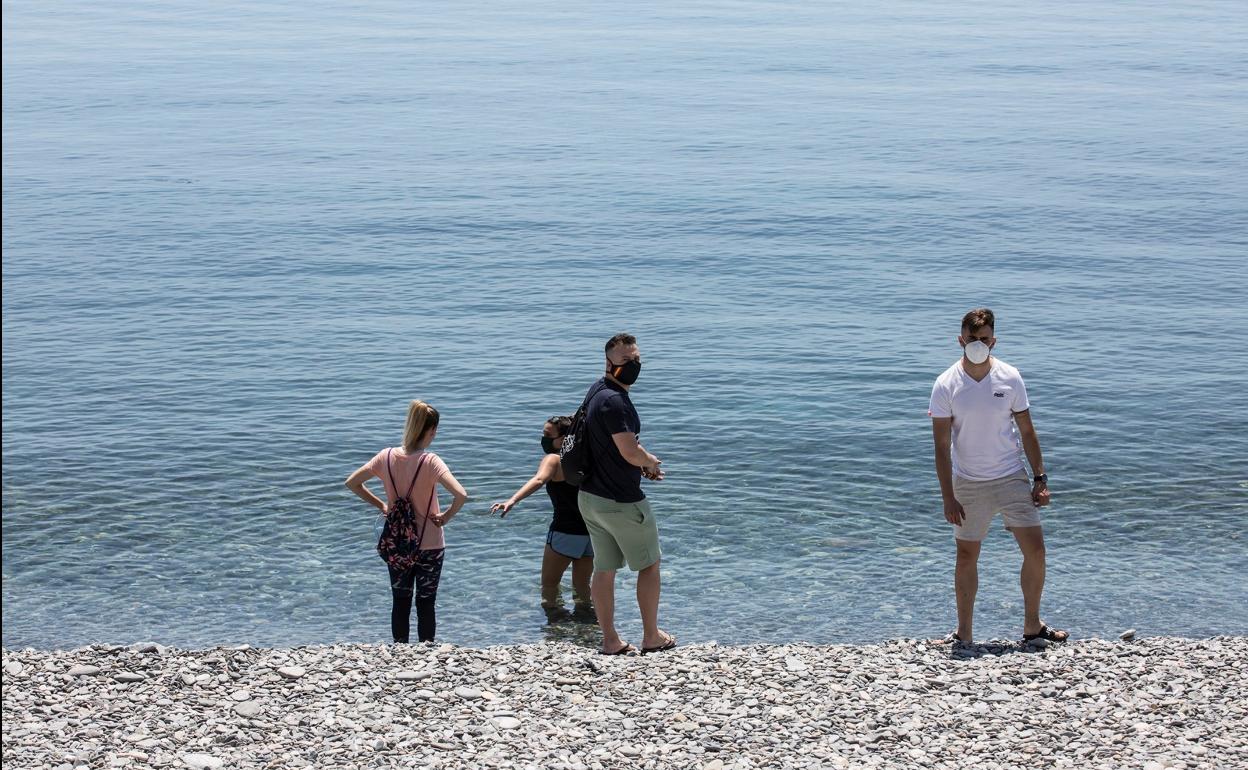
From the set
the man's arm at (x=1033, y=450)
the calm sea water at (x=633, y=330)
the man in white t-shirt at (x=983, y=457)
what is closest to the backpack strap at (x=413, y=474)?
the calm sea water at (x=633, y=330)

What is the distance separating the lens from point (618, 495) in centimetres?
957

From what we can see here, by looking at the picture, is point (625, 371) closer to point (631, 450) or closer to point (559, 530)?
point (631, 450)

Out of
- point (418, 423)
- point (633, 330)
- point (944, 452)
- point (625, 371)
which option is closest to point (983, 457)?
point (944, 452)

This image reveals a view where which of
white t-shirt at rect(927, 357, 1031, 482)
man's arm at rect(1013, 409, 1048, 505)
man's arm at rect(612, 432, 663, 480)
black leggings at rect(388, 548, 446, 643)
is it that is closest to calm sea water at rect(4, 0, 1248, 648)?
black leggings at rect(388, 548, 446, 643)

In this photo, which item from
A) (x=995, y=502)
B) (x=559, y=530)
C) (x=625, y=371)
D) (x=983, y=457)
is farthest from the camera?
(x=559, y=530)

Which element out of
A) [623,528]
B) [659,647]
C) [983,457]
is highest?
[983,457]

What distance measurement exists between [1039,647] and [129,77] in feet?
236

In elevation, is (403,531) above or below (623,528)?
below

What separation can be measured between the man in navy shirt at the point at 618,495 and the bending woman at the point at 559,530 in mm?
877

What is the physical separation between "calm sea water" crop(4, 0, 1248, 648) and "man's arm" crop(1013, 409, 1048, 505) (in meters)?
3.12

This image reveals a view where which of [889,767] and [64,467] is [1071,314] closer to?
[64,467]

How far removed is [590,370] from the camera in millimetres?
23656

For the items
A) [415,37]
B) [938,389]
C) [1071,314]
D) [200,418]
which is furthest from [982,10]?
[938,389]

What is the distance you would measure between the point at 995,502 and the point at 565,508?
3704 millimetres
